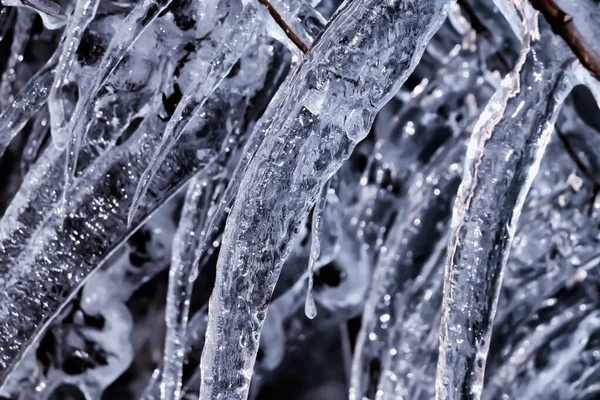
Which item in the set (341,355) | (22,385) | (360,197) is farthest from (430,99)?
(22,385)

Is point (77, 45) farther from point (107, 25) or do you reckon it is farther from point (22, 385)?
point (22, 385)

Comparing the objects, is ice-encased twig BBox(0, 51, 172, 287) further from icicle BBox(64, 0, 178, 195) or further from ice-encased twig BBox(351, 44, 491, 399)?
ice-encased twig BBox(351, 44, 491, 399)

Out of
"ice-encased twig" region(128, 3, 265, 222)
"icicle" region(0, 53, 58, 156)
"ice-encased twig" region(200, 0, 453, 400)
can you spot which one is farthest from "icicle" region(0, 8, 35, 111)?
"ice-encased twig" region(200, 0, 453, 400)

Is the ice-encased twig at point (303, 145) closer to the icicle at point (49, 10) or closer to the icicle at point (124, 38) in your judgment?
the icicle at point (124, 38)

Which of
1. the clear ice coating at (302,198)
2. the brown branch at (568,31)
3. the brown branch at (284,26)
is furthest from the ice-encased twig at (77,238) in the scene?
the brown branch at (568,31)

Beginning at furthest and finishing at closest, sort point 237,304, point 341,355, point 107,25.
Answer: point 341,355
point 107,25
point 237,304

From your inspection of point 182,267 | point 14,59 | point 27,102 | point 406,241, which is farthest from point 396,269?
point 14,59

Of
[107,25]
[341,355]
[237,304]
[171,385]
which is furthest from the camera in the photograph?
[341,355]
